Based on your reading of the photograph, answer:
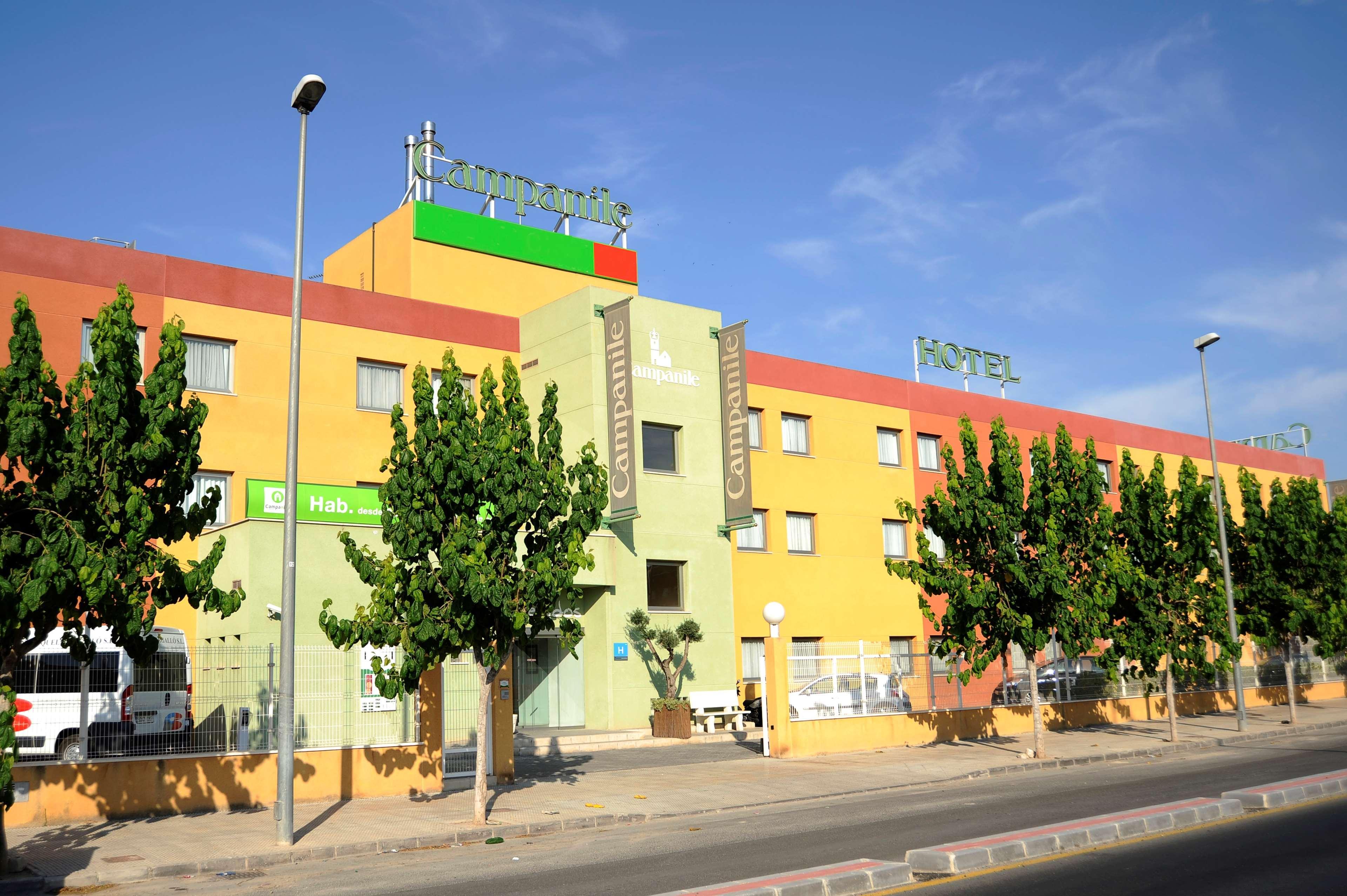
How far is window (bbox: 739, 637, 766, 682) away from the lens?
34.9 meters

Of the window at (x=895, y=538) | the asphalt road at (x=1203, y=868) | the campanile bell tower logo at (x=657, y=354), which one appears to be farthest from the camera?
the window at (x=895, y=538)

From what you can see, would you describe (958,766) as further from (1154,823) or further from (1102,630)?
(1154,823)

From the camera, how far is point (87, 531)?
1282 cm

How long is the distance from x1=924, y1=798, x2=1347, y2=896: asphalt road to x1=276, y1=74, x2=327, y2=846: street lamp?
331 inches

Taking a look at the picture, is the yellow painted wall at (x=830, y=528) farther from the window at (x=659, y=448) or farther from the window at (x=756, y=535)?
the window at (x=659, y=448)

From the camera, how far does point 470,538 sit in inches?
611

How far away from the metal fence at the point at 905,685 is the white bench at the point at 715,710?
3.71m

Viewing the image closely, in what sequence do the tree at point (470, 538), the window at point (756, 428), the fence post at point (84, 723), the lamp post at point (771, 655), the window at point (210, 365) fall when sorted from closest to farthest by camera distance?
the fence post at point (84, 723) < the tree at point (470, 538) < the lamp post at point (771, 655) < the window at point (210, 365) < the window at point (756, 428)

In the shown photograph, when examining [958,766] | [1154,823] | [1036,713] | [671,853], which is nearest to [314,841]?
[671,853]

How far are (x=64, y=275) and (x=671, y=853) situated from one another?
69.5 feet

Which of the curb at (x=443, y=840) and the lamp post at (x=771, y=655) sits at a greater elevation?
the lamp post at (x=771, y=655)

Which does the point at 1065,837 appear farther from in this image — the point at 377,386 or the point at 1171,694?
the point at 377,386

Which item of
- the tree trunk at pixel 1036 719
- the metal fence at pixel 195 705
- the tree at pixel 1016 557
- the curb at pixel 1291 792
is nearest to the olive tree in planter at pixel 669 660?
the tree at pixel 1016 557

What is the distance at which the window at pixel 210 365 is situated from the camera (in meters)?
27.5
